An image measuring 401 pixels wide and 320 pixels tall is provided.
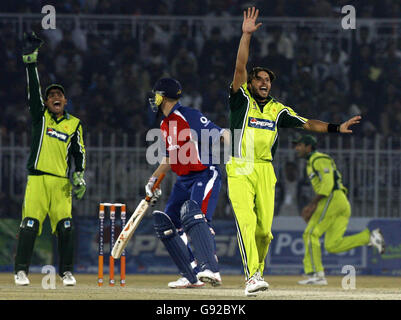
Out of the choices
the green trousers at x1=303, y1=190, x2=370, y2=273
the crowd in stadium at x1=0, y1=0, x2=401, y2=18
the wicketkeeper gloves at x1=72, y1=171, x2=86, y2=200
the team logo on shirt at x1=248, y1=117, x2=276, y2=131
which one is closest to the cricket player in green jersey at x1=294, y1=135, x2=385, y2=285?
the green trousers at x1=303, y1=190, x2=370, y2=273

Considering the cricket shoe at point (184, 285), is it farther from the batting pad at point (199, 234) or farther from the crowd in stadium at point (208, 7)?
the crowd in stadium at point (208, 7)

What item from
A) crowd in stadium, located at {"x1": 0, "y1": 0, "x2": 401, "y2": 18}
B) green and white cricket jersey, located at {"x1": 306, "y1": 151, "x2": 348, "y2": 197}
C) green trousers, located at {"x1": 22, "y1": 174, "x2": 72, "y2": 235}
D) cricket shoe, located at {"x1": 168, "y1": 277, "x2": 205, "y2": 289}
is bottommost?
cricket shoe, located at {"x1": 168, "y1": 277, "x2": 205, "y2": 289}

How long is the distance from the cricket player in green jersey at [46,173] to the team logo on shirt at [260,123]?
3.00 m

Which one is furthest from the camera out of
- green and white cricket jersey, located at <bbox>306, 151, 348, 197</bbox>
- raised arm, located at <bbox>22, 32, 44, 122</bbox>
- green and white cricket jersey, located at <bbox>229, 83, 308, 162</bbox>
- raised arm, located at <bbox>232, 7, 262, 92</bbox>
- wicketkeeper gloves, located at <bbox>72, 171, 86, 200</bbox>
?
green and white cricket jersey, located at <bbox>306, 151, 348, 197</bbox>

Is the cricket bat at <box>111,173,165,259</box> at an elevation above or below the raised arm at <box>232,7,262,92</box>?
below

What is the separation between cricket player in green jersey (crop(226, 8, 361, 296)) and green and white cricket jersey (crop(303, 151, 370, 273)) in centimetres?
471

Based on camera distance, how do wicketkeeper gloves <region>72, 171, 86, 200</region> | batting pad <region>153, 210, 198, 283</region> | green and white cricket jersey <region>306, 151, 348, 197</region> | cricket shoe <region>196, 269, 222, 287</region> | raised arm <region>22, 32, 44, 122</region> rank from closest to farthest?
cricket shoe <region>196, 269, 222, 287</region>
batting pad <region>153, 210, 198, 283</region>
raised arm <region>22, 32, 44, 122</region>
wicketkeeper gloves <region>72, 171, 86, 200</region>
green and white cricket jersey <region>306, 151, 348, 197</region>

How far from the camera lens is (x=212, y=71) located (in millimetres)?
19125

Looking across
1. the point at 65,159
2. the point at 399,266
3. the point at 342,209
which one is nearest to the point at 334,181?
the point at 342,209

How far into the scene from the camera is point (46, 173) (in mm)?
11266

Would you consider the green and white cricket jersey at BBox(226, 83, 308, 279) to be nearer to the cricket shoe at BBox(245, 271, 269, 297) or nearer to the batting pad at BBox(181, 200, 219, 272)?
the cricket shoe at BBox(245, 271, 269, 297)

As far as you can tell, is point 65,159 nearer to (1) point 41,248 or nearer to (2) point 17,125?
(1) point 41,248

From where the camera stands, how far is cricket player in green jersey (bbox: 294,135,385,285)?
14227 millimetres

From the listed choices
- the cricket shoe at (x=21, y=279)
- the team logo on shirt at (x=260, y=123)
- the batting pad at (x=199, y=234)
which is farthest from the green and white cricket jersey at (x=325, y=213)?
the team logo on shirt at (x=260, y=123)
